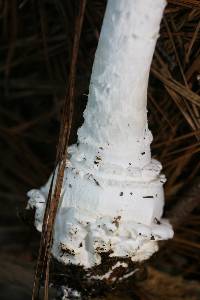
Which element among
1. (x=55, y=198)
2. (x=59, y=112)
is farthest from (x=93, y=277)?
(x=59, y=112)

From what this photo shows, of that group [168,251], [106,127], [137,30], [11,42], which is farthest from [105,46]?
[168,251]

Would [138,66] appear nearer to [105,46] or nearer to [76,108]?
[105,46]

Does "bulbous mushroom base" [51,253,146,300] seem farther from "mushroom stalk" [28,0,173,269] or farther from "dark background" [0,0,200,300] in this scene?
"dark background" [0,0,200,300]

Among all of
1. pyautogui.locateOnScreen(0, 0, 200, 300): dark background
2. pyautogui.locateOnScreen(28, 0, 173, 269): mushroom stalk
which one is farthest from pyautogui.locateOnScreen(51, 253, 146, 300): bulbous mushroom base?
pyautogui.locateOnScreen(0, 0, 200, 300): dark background

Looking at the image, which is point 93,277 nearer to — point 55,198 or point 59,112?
point 55,198

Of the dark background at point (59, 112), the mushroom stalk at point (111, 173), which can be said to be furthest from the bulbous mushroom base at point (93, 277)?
the dark background at point (59, 112)

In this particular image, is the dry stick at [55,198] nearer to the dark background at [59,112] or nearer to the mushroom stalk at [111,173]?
the mushroom stalk at [111,173]
